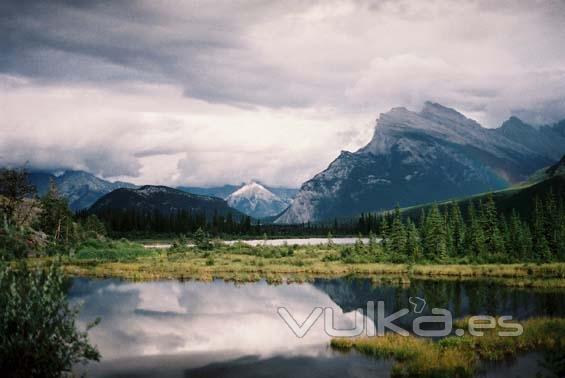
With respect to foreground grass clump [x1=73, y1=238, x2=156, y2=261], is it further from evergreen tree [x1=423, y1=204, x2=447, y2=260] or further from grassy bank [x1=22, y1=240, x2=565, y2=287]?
evergreen tree [x1=423, y1=204, x2=447, y2=260]

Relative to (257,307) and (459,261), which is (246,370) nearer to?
(257,307)

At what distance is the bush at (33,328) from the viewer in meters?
21.3

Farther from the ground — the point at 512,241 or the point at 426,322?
the point at 512,241

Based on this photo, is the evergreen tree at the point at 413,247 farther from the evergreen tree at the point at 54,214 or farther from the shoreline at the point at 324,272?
the evergreen tree at the point at 54,214

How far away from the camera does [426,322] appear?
46156 mm

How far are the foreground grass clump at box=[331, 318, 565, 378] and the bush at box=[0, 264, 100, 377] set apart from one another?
18.8 m

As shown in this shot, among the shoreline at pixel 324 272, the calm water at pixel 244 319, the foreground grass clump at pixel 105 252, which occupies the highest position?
the foreground grass clump at pixel 105 252

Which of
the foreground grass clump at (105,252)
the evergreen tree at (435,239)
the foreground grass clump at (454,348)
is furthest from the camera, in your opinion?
the foreground grass clump at (105,252)

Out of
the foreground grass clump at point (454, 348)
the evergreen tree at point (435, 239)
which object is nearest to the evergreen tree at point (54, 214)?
the evergreen tree at point (435, 239)

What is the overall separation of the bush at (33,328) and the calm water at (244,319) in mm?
9642

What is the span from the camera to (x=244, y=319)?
49656 millimetres

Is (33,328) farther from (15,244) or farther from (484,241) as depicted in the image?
(484,241)

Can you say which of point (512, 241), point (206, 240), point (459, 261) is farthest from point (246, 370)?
point (206, 240)

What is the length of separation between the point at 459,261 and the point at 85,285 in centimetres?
6426
